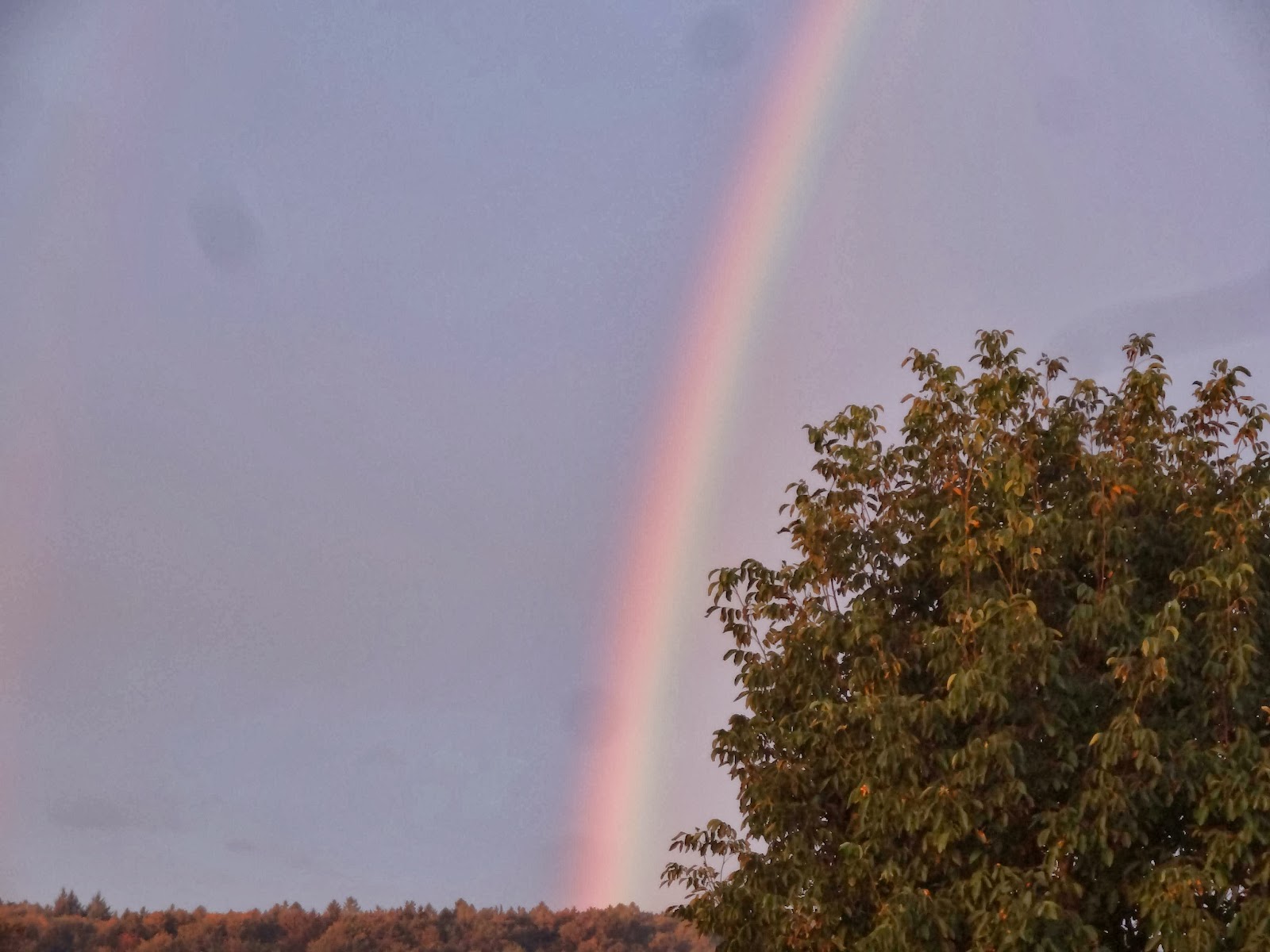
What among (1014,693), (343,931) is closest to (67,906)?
(343,931)

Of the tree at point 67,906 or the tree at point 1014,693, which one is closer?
the tree at point 1014,693

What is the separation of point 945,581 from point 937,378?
2041 mm

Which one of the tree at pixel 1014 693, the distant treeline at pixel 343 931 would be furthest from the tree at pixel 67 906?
the tree at pixel 1014 693

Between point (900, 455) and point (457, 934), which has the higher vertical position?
point (457, 934)

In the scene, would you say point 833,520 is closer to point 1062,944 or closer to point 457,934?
point 1062,944

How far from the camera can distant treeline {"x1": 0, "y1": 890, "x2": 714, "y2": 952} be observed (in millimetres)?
53938

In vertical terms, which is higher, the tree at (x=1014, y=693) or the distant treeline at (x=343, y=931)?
the distant treeline at (x=343, y=931)

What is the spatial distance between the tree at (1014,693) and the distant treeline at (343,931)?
42706mm

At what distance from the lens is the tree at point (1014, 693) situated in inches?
467

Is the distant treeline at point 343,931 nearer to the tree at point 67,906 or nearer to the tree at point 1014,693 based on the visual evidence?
the tree at point 67,906

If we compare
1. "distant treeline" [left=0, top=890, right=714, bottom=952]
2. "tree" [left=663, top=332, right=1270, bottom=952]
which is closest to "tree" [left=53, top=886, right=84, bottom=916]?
"distant treeline" [left=0, top=890, right=714, bottom=952]

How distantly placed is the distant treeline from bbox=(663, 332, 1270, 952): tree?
1681 inches

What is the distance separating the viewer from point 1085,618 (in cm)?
1227

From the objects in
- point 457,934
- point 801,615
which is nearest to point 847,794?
point 801,615
